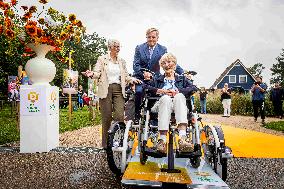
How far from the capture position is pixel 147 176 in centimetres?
375

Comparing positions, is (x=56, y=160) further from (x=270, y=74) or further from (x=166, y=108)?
(x=270, y=74)

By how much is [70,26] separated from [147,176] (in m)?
3.87

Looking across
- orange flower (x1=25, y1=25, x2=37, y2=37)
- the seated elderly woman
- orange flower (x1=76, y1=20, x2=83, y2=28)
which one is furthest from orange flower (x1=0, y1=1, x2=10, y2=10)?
the seated elderly woman

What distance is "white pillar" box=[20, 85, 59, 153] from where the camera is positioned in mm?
6771

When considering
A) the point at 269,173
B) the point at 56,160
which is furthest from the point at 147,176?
the point at 56,160

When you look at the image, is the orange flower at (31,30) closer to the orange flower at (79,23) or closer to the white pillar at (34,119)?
the orange flower at (79,23)

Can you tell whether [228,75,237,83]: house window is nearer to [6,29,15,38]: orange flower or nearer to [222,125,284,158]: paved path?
[222,125,284,158]: paved path

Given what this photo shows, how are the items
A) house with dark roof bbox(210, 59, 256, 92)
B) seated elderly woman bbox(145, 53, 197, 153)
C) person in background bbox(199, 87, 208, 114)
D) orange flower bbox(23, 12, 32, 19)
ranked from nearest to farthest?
seated elderly woman bbox(145, 53, 197, 153) < orange flower bbox(23, 12, 32, 19) < person in background bbox(199, 87, 208, 114) < house with dark roof bbox(210, 59, 256, 92)

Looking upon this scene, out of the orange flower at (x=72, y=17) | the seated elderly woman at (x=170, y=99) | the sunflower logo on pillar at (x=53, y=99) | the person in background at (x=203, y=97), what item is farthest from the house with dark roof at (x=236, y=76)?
the seated elderly woman at (x=170, y=99)

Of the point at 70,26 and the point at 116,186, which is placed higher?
the point at 70,26

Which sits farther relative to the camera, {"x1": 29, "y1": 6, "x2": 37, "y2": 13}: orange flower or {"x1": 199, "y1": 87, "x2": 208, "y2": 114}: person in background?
{"x1": 199, "y1": 87, "x2": 208, "y2": 114}: person in background

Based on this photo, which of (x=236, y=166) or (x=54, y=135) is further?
(x=54, y=135)

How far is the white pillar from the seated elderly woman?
288 centimetres

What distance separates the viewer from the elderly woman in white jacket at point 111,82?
6551 mm
